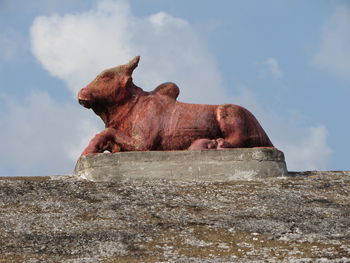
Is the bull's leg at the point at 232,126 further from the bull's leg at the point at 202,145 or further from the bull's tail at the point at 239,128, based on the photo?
the bull's leg at the point at 202,145

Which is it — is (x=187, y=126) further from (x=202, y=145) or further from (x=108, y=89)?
(x=108, y=89)

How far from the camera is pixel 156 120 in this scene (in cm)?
1634

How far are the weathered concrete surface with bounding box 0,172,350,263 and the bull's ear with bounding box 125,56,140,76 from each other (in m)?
2.52

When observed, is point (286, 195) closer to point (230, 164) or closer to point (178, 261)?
point (230, 164)

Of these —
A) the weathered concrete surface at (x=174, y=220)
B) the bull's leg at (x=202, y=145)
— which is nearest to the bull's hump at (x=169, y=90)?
the bull's leg at (x=202, y=145)

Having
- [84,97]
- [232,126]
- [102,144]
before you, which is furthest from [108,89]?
[232,126]


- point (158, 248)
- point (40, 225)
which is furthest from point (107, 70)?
point (158, 248)

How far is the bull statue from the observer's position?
16.2 meters

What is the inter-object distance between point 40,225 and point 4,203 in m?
1.35

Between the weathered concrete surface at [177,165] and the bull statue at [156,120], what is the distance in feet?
1.06

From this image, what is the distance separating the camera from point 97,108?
16.9 m

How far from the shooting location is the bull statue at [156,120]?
53.1ft

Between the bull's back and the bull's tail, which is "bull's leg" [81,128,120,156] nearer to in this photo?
the bull's back

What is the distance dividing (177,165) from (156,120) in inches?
44.1
